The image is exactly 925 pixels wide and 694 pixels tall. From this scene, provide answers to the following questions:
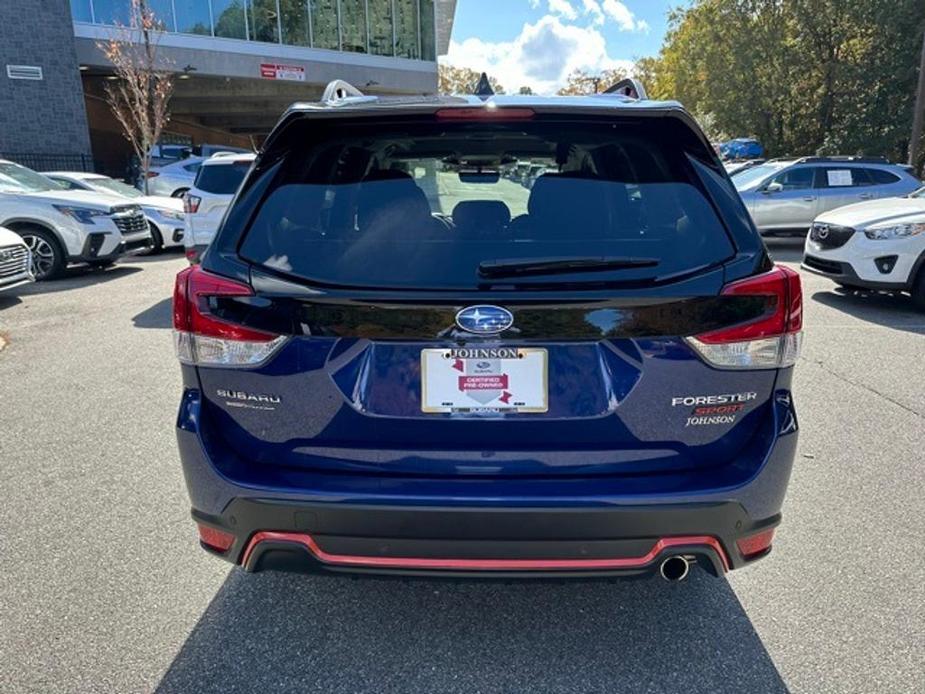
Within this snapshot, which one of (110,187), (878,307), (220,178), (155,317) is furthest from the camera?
(110,187)

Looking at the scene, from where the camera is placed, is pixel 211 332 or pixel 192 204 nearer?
pixel 211 332

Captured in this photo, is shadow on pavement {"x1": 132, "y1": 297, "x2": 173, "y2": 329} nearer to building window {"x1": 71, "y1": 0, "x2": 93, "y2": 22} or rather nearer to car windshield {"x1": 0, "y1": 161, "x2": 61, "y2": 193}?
car windshield {"x1": 0, "y1": 161, "x2": 61, "y2": 193}

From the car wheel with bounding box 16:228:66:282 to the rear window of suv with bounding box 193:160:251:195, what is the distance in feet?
7.83

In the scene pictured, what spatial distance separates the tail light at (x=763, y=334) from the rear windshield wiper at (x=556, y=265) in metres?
0.28

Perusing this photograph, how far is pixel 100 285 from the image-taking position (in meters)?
9.81

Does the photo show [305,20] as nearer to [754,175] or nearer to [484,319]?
[754,175]

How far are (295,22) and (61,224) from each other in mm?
20632

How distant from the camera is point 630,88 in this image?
3072 mm

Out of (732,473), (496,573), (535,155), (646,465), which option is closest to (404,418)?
(496,573)

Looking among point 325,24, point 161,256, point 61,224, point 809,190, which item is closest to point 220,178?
point 61,224

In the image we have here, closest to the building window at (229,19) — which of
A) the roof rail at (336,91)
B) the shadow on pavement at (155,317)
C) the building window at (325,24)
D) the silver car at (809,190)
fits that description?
the building window at (325,24)

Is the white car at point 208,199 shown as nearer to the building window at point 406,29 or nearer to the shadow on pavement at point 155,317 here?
the shadow on pavement at point 155,317

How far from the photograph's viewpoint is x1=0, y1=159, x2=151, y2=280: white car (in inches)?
378

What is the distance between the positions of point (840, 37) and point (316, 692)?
29128 mm
